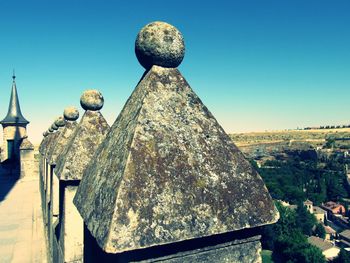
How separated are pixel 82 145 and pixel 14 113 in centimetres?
3239

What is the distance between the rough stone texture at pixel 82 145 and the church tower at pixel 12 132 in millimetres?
30861

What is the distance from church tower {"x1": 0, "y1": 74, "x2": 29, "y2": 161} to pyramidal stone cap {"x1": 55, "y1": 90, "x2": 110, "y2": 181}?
101ft

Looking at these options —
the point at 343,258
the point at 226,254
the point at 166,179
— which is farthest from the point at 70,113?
the point at 343,258

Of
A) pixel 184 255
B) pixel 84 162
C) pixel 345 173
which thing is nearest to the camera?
pixel 184 255

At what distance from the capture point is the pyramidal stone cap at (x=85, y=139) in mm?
4438

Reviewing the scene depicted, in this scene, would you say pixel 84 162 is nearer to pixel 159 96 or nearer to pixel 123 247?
pixel 159 96

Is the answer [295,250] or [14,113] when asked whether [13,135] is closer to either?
[14,113]

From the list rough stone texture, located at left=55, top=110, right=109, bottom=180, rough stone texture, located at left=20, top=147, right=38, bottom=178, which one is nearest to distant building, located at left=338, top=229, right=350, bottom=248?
rough stone texture, located at left=20, top=147, right=38, bottom=178

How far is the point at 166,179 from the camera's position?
2.20 metres

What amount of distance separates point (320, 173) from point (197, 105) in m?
85.7

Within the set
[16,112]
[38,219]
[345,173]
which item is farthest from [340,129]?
[38,219]

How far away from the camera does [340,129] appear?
140500 mm

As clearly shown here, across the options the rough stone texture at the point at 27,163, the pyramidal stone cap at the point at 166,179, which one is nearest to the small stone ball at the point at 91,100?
the pyramidal stone cap at the point at 166,179

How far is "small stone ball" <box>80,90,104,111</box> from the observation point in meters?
4.60
